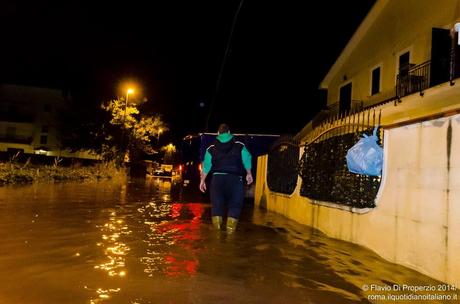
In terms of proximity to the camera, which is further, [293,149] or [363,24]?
[363,24]

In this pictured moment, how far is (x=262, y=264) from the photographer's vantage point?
653cm

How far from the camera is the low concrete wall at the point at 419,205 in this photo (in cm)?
550

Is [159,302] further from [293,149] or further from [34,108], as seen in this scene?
[34,108]

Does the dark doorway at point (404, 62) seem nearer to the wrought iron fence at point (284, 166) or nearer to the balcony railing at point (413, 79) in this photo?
the balcony railing at point (413, 79)

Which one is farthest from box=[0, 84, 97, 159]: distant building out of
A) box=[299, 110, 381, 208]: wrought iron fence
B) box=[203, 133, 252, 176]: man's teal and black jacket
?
box=[203, 133, 252, 176]: man's teal and black jacket

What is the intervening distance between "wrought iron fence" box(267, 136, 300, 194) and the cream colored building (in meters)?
0.31

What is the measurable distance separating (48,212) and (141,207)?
2958mm

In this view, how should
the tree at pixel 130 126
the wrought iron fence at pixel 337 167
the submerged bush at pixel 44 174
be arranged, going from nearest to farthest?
the wrought iron fence at pixel 337 167
the submerged bush at pixel 44 174
the tree at pixel 130 126

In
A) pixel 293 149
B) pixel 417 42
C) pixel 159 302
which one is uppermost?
pixel 417 42

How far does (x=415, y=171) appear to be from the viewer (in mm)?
6359

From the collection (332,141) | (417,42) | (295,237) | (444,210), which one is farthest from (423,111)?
(444,210)

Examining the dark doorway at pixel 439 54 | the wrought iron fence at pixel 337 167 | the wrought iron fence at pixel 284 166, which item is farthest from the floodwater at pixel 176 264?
the dark doorway at pixel 439 54

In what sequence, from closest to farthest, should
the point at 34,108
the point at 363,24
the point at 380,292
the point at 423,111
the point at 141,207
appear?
the point at 380,292
the point at 141,207
the point at 423,111
the point at 363,24
the point at 34,108

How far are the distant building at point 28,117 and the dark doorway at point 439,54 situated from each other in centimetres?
5638
